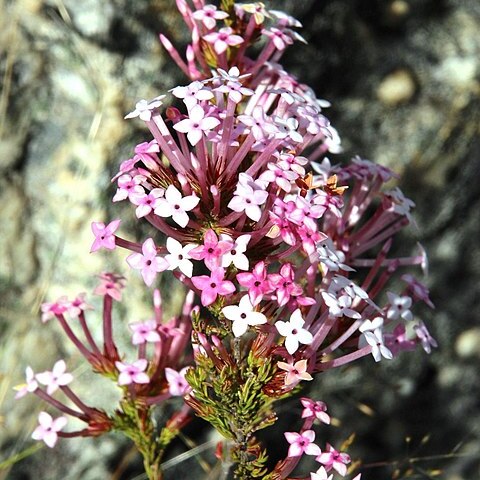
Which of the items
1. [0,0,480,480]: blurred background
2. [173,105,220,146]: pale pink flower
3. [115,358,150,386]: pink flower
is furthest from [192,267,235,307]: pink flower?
[0,0,480,480]: blurred background

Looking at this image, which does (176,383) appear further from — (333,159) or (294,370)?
(333,159)

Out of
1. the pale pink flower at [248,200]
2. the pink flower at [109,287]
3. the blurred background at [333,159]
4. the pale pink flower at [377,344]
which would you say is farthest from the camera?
the blurred background at [333,159]

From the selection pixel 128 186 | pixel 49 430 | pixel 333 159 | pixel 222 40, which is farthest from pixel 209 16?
pixel 49 430

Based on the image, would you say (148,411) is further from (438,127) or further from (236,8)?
(438,127)

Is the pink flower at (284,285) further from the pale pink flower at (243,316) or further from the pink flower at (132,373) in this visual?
the pink flower at (132,373)

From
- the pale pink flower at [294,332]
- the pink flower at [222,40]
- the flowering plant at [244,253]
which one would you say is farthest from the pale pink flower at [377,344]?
the pink flower at [222,40]

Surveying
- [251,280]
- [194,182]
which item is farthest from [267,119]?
[251,280]
